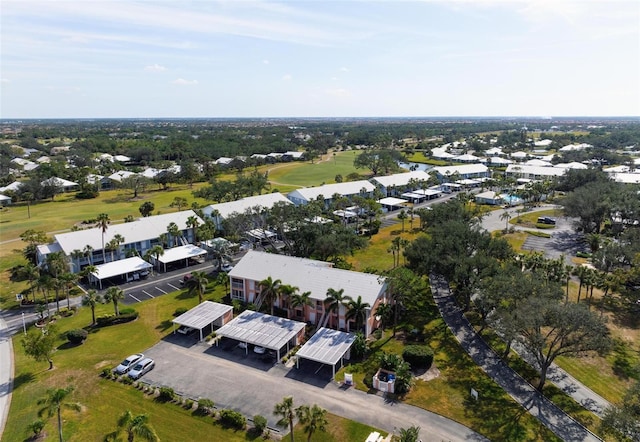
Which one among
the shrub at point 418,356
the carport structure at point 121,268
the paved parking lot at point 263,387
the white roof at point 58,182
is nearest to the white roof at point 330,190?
the carport structure at point 121,268

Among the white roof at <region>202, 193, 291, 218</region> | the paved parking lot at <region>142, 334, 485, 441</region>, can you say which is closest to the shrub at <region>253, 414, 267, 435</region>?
the paved parking lot at <region>142, 334, 485, 441</region>

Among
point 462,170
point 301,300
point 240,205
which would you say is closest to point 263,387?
point 301,300

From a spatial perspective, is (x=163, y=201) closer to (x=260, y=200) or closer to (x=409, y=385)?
(x=260, y=200)

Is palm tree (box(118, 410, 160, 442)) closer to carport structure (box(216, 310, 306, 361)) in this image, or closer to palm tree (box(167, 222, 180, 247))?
carport structure (box(216, 310, 306, 361))

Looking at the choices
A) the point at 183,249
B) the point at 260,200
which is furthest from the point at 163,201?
the point at 183,249

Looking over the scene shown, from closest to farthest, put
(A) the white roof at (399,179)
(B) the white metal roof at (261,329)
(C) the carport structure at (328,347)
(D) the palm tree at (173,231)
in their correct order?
(C) the carport structure at (328,347)
(B) the white metal roof at (261,329)
(D) the palm tree at (173,231)
(A) the white roof at (399,179)

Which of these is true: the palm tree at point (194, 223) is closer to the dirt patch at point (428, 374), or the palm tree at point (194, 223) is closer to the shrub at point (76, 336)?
the shrub at point (76, 336)
